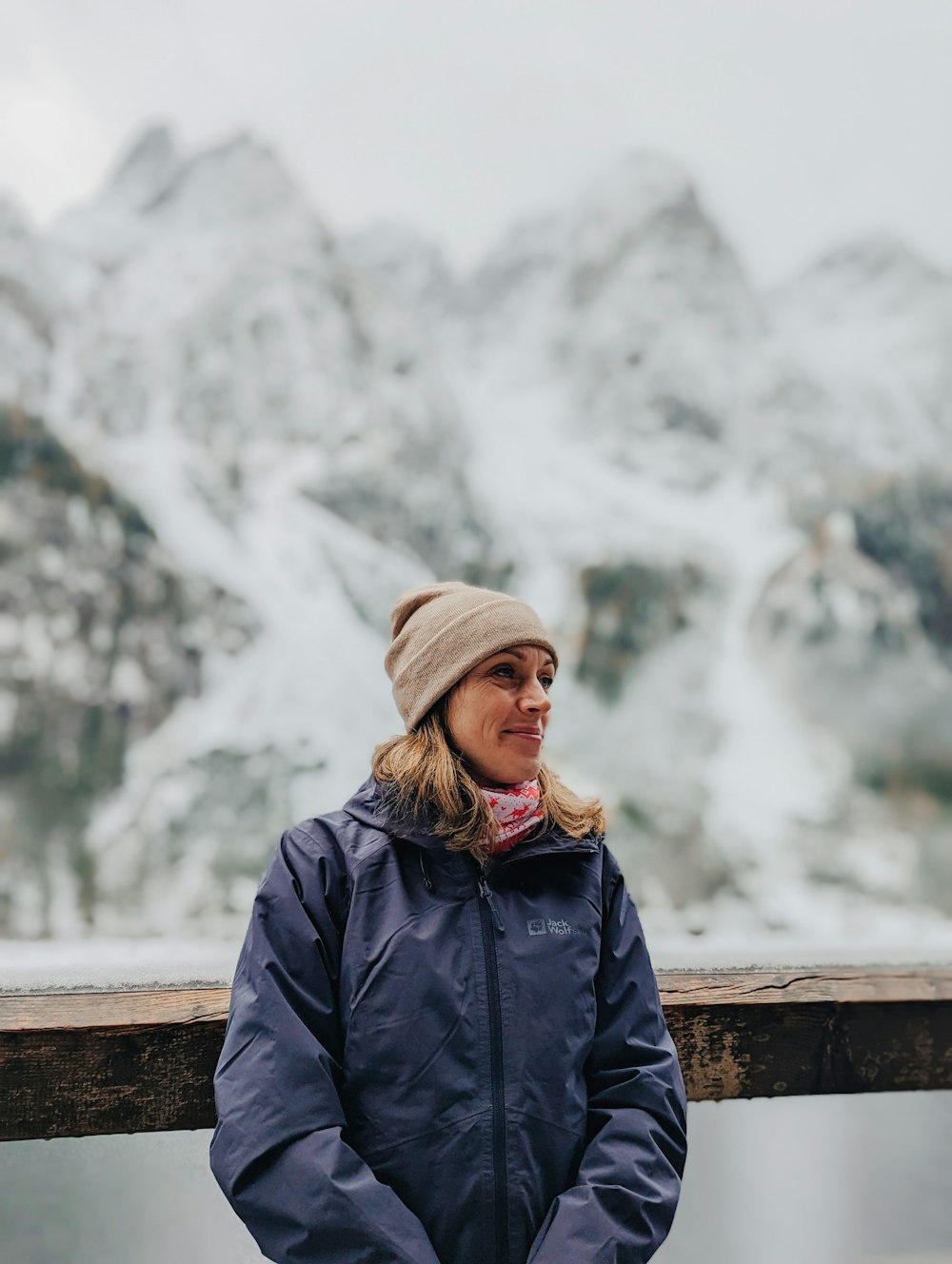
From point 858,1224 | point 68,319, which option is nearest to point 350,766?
point 68,319

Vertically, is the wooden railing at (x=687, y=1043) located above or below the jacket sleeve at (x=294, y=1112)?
below

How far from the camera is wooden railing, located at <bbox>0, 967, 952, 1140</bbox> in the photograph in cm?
97

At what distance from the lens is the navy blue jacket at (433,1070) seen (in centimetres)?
76

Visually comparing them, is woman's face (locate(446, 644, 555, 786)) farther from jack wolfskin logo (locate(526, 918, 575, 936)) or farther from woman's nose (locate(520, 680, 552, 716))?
jack wolfskin logo (locate(526, 918, 575, 936))

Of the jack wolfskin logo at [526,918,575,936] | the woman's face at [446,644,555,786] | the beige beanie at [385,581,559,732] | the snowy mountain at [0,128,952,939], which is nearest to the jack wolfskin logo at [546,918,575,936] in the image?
the jack wolfskin logo at [526,918,575,936]

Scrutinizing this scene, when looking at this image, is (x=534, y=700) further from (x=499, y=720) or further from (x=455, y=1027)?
(x=455, y=1027)

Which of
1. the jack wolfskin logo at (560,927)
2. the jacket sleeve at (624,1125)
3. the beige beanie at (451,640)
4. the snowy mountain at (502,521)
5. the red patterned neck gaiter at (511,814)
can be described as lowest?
the snowy mountain at (502,521)

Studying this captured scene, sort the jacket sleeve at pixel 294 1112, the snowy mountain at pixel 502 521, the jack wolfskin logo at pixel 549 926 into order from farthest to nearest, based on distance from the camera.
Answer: the snowy mountain at pixel 502 521 → the jack wolfskin logo at pixel 549 926 → the jacket sleeve at pixel 294 1112

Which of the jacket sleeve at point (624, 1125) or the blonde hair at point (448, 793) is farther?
the blonde hair at point (448, 793)

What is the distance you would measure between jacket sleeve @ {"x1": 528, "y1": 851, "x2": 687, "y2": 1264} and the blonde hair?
0.07 metres

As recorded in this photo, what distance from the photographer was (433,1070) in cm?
81

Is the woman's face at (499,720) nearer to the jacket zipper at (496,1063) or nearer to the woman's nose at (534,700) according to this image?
the woman's nose at (534,700)

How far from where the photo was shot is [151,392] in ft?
57.9

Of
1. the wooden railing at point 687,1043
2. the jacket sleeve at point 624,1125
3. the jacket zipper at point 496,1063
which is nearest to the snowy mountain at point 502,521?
the wooden railing at point 687,1043
